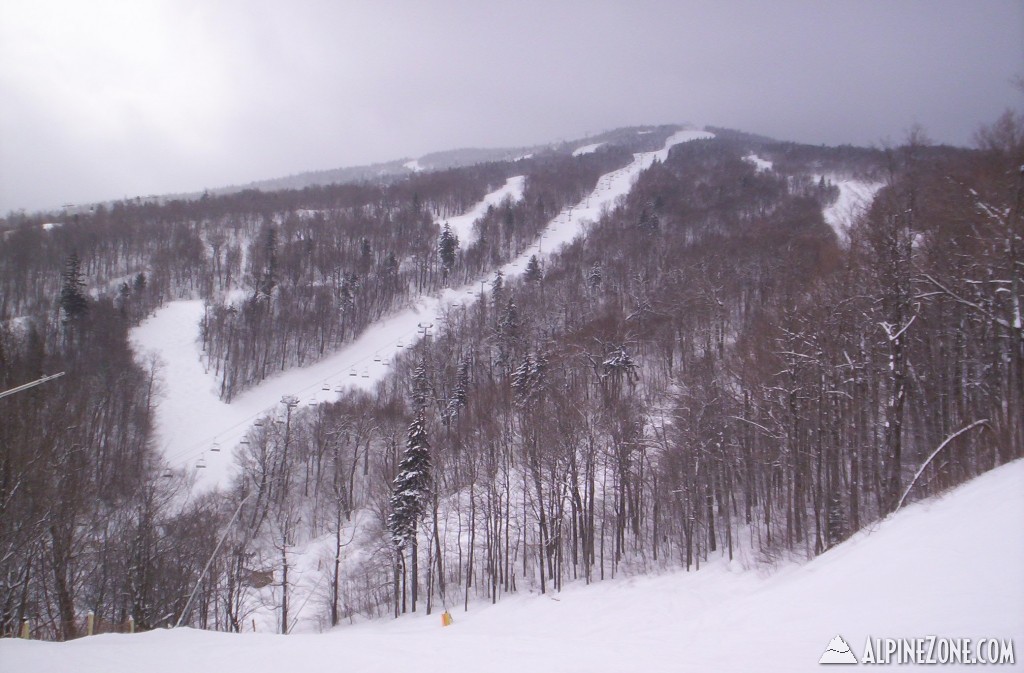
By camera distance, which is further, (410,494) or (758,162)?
(758,162)

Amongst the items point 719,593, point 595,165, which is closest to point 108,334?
point 719,593

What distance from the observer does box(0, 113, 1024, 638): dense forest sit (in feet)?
64.0

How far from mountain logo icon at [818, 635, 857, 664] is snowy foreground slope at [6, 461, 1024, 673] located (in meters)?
0.13

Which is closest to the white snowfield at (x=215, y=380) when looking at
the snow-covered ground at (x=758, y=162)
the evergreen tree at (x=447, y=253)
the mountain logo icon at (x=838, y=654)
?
the evergreen tree at (x=447, y=253)

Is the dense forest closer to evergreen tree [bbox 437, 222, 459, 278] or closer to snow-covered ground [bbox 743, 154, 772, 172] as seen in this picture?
evergreen tree [bbox 437, 222, 459, 278]

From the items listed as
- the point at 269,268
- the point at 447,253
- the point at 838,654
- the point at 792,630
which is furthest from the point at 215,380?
the point at 838,654

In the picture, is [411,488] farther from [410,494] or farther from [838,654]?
[838,654]

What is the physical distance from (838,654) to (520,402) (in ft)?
122

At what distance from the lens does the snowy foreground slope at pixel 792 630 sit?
681 centimetres

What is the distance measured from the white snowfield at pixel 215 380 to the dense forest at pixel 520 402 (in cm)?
262

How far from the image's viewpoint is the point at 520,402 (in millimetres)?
43531

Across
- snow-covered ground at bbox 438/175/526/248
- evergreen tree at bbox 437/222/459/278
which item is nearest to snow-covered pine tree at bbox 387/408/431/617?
evergreen tree at bbox 437/222/459/278

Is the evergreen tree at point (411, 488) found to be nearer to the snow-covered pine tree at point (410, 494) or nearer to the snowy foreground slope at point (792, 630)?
the snow-covered pine tree at point (410, 494)

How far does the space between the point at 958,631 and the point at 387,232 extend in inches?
4417
